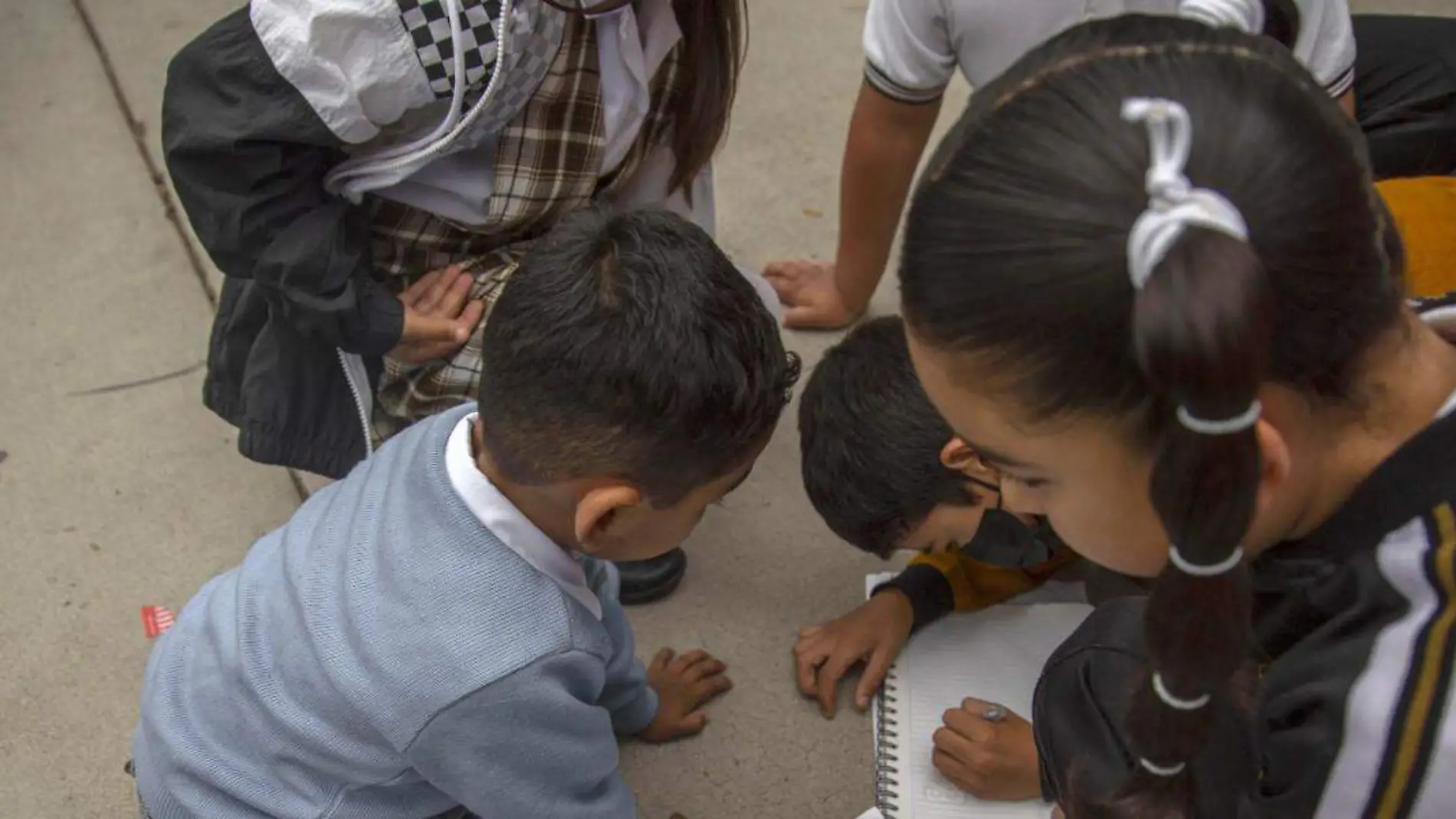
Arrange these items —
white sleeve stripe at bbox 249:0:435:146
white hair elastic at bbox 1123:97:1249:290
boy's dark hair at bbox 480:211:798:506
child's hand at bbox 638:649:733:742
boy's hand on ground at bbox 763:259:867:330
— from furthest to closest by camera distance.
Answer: boy's hand on ground at bbox 763:259:867:330 < child's hand at bbox 638:649:733:742 < white sleeve stripe at bbox 249:0:435:146 < boy's dark hair at bbox 480:211:798:506 < white hair elastic at bbox 1123:97:1249:290

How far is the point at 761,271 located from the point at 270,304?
0.76 m

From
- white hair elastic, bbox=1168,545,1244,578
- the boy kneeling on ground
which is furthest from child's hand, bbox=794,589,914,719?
white hair elastic, bbox=1168,545,1244,578

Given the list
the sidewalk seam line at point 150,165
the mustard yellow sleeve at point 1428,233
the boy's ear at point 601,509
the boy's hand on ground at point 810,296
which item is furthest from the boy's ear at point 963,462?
the sidewalk seam line at point 150,165

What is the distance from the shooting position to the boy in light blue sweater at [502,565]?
947 millimetres

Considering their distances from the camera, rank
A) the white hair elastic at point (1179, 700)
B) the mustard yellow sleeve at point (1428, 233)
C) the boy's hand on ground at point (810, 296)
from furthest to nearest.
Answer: the boy's hand on ground at point (810, 296)
the mustard yellow sleeve at point (1428, 233)
the white hair elastic at point (1179, 700)

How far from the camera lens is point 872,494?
4.27 feet

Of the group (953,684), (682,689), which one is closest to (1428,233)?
(953,684)

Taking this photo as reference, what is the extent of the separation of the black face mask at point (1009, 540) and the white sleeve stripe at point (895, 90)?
0.48 meters

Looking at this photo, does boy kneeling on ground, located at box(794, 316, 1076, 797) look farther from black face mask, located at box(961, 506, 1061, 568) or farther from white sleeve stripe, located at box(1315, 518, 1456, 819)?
white sleeve stripe, located at box(1315, 518, 1456, 819)

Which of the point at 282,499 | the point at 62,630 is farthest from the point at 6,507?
the point at 282,499

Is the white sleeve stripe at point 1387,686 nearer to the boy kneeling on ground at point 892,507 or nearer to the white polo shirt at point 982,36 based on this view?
the boy kneeling on ground at point 892,507

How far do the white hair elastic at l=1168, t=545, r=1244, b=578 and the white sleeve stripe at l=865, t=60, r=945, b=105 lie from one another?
36.8 inches

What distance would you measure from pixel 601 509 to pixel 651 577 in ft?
1.84

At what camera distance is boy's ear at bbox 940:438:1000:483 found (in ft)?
3.81
